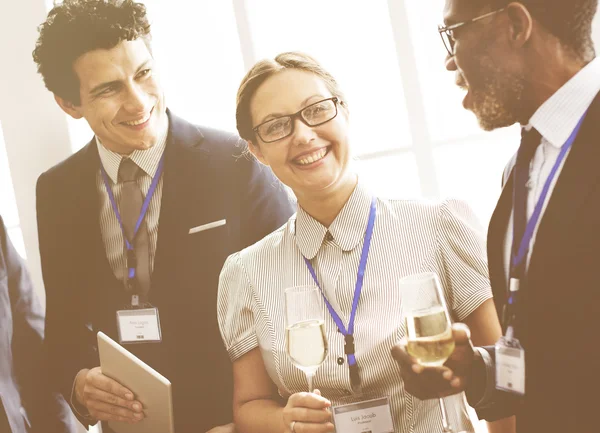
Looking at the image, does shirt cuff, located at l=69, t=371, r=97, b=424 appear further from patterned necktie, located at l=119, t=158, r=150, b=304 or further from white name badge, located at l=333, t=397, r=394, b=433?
white name badge, located at l=333, t=397, r=394, b=433

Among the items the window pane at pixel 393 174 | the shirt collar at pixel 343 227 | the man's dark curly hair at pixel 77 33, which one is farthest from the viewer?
the window pane at pixel 393 174

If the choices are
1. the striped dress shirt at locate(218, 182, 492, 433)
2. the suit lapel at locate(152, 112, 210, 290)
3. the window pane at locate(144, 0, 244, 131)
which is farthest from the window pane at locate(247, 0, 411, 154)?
the striped dress shirt at locate(218, 182, 492, 433)

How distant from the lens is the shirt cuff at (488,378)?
160cm

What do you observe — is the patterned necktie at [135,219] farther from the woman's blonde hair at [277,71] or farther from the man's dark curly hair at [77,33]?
the woman's blonde hair at [277,71]

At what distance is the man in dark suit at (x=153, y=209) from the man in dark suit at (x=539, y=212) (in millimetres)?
1022

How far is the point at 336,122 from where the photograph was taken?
1958 mm

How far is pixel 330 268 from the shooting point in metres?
1.96

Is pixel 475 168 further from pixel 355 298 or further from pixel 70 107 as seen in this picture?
pixel 70 107

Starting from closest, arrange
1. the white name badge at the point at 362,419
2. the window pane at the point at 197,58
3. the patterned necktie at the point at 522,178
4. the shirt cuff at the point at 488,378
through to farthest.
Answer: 1. the patterned necktie at the point at 522,178
2. the shirt cuff at the point at 488,378
3. the white name badge at the point at 362,419
4. the window pane at the point at 197,58

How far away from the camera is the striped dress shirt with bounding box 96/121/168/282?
254 centimetres

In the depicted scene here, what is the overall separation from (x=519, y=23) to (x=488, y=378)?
0.84 meters

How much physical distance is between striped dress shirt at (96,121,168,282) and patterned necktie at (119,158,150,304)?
0.06 feet

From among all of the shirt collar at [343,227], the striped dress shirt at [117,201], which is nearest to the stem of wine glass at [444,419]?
the shirt collar at [343,227]

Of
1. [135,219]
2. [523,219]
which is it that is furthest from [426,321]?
[135,219]
